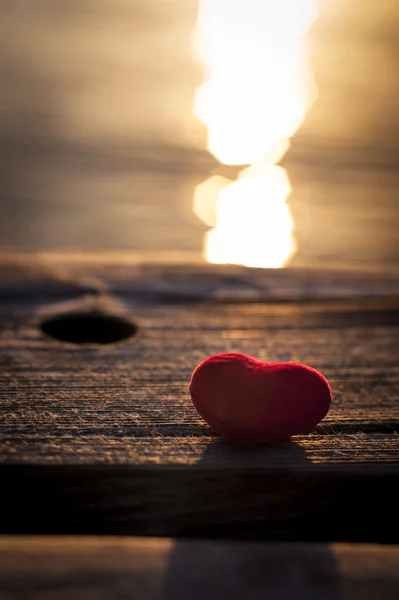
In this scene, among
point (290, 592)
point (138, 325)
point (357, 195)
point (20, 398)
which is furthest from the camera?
point (357, 195)

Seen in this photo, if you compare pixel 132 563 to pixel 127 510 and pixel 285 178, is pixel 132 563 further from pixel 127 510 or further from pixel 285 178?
pixel 285 178

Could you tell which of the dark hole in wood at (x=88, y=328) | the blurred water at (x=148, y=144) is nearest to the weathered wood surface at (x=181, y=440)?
the dark hole in wood at (x=88, y=328)

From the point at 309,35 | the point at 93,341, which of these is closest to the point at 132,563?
the point at 93,341

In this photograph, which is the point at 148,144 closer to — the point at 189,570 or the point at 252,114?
the point at 252,114

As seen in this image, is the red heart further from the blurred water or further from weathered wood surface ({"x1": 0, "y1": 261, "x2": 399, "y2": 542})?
the blurred water

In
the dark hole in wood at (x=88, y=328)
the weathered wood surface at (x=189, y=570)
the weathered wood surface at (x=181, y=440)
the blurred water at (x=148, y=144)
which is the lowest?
the weathered wood surface at (x=189, y=570)

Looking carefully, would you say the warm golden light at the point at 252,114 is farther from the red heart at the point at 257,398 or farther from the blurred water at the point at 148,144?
the red heart at the point at 257,398

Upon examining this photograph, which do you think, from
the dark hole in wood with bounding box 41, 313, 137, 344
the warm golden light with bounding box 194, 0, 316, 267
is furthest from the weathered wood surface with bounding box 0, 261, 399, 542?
the warm golden light with bounding box 194, 0, 316, 267
